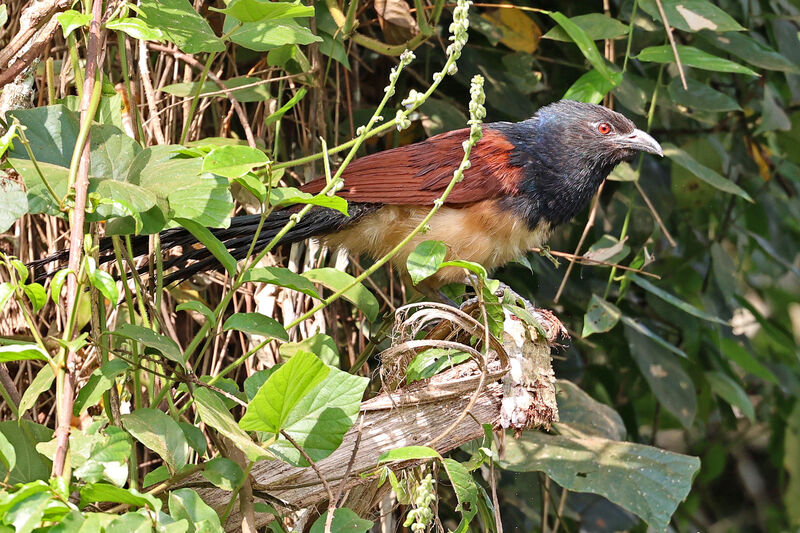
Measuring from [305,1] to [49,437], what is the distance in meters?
1.22

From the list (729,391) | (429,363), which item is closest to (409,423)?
(429,363)

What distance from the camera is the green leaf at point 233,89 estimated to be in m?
1.95

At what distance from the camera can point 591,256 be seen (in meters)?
2.45

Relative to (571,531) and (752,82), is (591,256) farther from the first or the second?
(752,82)

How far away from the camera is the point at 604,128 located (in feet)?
8.55

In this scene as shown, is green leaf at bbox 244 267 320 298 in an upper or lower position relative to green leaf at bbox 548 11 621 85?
lower

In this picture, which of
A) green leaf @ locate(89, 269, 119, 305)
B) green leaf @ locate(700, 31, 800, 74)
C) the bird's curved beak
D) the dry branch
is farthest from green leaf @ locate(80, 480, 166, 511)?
green leaf @ locate(700, 31, 800, 74)

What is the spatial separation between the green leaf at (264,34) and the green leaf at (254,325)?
0.44 m

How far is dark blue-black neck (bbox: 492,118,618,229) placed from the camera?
2520 millimetres

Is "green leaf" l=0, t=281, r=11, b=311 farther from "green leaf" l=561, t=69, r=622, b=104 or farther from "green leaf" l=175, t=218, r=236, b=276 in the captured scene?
"green leaf" l=561, t=69, r=622, b=104

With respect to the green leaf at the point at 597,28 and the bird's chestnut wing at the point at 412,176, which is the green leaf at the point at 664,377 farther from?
the green leaf at the point at 597,28

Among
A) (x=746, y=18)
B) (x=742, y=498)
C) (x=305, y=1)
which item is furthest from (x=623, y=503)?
(x=742, y=498)

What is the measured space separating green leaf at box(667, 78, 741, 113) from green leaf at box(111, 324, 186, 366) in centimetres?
190

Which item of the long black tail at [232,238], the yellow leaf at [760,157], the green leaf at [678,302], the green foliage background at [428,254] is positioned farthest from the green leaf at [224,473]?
the yellow leaf at [760,157]
